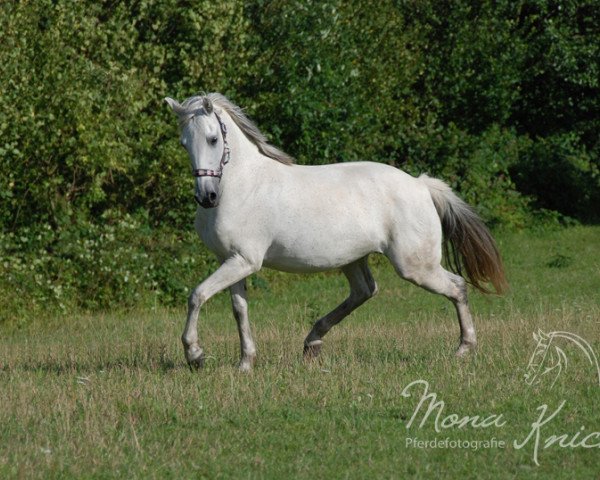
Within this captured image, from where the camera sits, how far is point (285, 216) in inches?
356

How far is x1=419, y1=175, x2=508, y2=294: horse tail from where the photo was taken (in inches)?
387

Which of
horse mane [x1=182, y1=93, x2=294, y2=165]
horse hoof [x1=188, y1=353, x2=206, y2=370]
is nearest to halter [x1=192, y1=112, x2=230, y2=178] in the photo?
horse mane [x1=182, y1=93, x2=294, y2=165]

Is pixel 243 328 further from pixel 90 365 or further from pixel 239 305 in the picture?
pixel 90 365

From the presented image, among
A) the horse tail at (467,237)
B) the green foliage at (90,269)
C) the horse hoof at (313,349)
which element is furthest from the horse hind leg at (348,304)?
the green foliage at (90,269)

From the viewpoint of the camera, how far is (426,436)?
22.1 feet

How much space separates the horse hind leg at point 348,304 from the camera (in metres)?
9.73

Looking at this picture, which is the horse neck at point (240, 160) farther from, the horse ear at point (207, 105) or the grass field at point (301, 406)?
the grass field at point (301, 406)

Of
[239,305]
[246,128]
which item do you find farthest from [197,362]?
[246,128]

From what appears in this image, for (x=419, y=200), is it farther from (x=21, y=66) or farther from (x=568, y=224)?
(x=568, y=224)

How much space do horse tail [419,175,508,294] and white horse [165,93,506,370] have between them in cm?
18

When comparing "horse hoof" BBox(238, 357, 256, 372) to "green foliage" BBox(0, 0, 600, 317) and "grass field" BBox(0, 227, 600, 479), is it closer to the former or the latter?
"grass field" BBox(0, 227, 600, 479)

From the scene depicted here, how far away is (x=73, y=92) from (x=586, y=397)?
9056mm

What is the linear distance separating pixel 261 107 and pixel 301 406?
11021 mm

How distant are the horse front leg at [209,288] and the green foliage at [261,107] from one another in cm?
575
